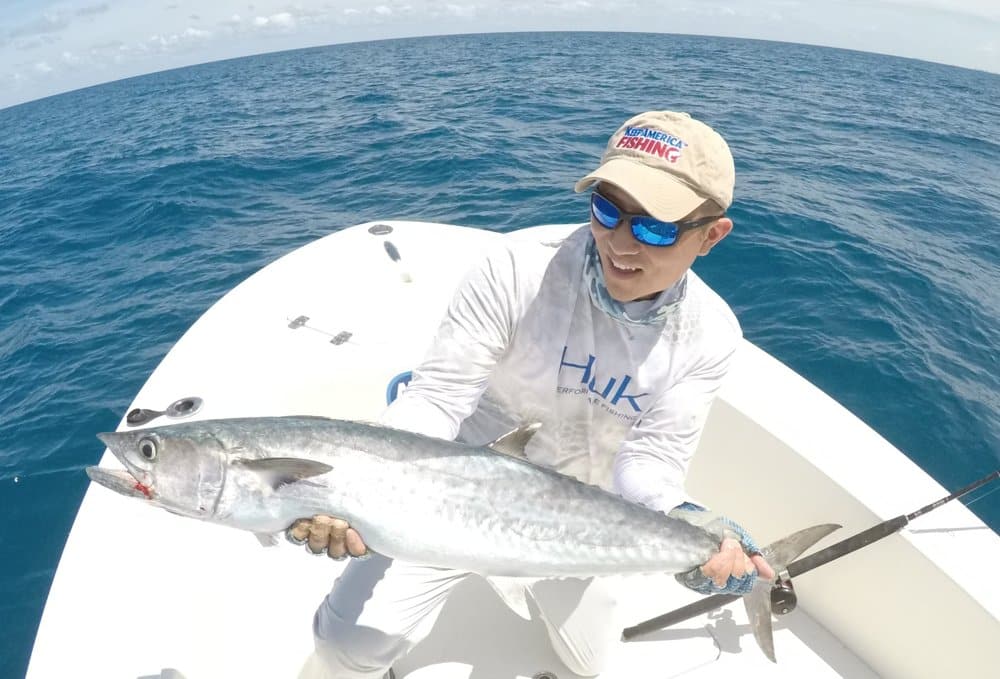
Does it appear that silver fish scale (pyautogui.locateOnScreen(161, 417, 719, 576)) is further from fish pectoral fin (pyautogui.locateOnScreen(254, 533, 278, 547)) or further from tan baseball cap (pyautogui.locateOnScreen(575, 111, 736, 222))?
tan baseball cap (pyautogui.locateOnScreen(575, 111, 736, 222))

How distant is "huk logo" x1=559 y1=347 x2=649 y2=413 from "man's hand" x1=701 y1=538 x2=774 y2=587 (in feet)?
2.04

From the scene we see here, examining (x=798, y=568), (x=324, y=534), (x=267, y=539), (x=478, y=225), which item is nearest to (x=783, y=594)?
(x=798, y=568)

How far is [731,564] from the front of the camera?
6.95 ft

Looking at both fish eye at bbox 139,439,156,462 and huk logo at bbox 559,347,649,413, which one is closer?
fish eye at bbox 139,439,156,462

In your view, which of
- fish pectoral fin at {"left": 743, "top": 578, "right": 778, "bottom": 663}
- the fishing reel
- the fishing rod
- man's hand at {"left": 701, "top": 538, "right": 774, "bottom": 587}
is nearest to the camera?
man's hand at {"left": 701, "top": 538, "right": 774, "bottom": 587}

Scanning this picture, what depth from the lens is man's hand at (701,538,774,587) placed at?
6.91 feet

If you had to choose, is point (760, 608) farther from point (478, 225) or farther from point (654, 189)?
point (478, 225)

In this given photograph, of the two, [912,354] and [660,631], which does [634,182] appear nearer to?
[660,631]

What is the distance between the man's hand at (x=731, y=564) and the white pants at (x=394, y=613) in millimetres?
645

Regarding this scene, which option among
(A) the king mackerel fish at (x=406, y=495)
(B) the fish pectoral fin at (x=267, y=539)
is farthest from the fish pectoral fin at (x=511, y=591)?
(B) the fish pectoral fin at (x=267, y=539)

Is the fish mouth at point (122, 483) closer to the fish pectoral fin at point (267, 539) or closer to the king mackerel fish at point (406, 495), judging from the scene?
the king mackerel fish at point (406, 495)

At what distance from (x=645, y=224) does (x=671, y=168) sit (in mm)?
193

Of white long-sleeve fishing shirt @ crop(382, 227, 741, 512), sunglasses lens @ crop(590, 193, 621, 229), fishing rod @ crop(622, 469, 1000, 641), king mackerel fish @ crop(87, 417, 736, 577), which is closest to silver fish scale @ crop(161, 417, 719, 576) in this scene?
king mackerel fish @ crop(87, 417, 736, 577)

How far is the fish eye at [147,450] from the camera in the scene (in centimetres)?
176
